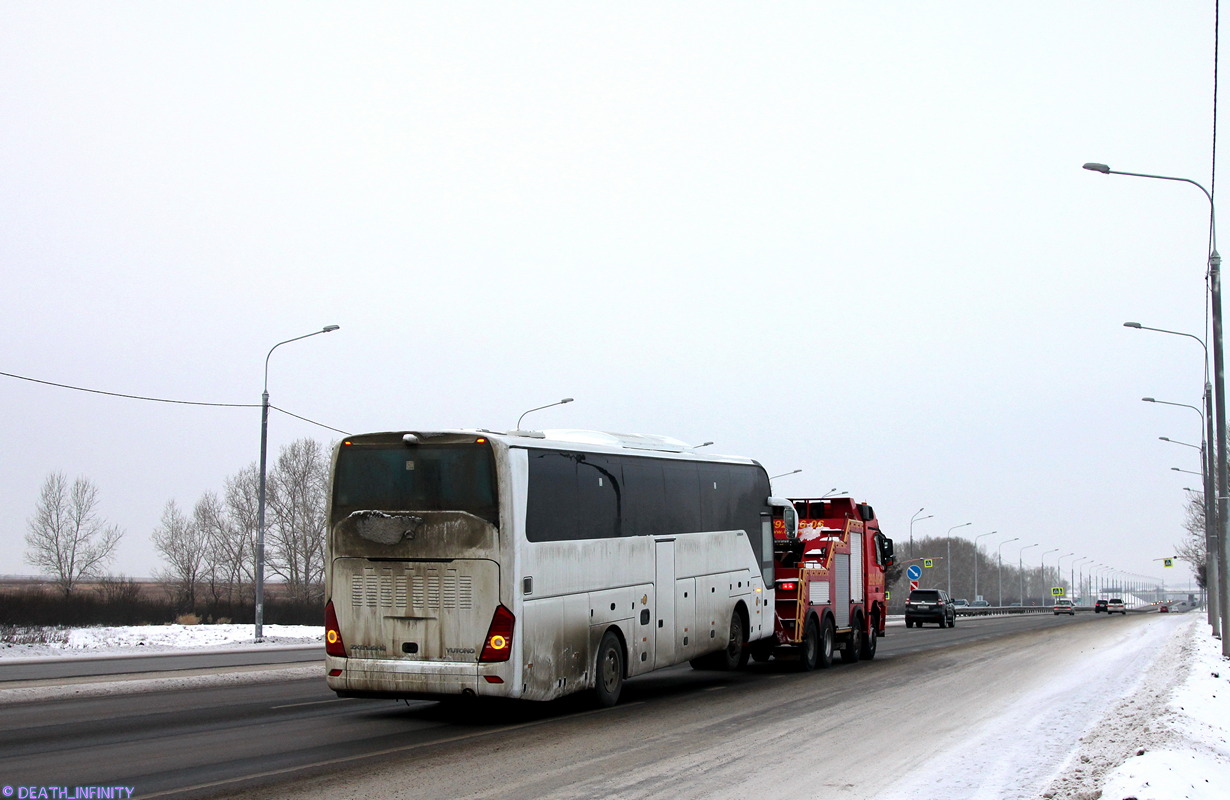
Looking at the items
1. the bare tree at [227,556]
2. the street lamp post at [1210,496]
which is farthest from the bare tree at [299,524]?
the street lamp post at [1210,496]

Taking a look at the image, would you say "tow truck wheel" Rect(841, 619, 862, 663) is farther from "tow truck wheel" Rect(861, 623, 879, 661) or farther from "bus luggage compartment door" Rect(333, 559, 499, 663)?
"bus luggage compartment door" Rect(333, 559, 499, 663)

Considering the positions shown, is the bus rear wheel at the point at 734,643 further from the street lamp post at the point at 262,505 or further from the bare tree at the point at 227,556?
the bare tree at the point at 227,556

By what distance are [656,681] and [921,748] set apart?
28.5ft

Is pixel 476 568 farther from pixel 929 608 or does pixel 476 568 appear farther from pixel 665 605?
pixel 929 608

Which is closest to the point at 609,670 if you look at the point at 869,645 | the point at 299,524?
the point at 869,645

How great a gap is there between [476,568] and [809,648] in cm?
1121

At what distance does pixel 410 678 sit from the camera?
1316cm

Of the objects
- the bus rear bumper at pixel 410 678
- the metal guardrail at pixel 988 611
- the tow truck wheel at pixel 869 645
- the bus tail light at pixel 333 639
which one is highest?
the bus tail light at pixel 333 639

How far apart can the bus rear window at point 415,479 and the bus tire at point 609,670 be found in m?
3.00

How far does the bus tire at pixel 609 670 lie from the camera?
15.1m

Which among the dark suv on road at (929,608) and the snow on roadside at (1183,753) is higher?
the snow on roadside at (1183,753)

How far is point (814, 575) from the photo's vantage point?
22.9 m

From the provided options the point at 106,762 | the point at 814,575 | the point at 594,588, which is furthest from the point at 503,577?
the point at 814,575

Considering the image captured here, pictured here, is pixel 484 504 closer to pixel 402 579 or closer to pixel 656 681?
pixel 402 579
